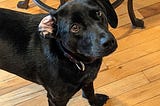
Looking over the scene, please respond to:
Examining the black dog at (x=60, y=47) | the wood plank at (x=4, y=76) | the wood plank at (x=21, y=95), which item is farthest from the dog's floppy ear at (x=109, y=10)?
the wood plank at (x=4, y=76)

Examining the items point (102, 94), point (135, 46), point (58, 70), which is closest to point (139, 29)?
point (135, 46)

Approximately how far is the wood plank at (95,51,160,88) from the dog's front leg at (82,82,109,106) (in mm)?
80

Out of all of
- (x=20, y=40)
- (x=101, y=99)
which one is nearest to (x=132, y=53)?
(x=101, y=99)

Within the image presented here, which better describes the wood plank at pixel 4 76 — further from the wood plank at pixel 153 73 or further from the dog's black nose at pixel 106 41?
the dog's black nose at pixel 106 41

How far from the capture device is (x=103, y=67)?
5.62ft

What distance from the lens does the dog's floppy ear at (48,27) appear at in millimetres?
1136

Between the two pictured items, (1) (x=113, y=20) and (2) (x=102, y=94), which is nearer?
(1) (x=113, y=20)

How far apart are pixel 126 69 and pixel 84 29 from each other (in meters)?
0.67

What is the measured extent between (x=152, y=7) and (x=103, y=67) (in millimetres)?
514

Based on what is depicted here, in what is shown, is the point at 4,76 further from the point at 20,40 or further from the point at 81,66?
A: the point at 81,66

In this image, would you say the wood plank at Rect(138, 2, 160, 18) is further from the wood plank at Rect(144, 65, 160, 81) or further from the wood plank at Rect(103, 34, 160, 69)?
Answer: the wood plank at Rect(144, 65, 160, 81)

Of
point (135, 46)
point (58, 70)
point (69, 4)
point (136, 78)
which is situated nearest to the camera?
point (69, 4)

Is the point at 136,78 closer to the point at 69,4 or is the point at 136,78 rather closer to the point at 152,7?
the point at 152,7

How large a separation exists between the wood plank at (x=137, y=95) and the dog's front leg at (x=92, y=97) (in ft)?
0.14
